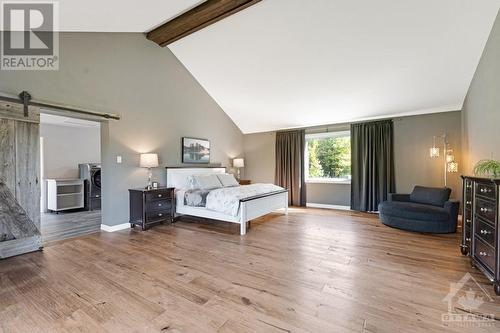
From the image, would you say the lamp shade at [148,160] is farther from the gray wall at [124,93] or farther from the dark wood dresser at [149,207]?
the dark wood dresser at [149,207]

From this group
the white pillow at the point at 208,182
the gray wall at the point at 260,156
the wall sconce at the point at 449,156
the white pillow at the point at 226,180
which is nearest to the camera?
the wall sconce at the point at 449,156

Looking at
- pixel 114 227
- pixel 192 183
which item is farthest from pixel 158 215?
pixel 192 183

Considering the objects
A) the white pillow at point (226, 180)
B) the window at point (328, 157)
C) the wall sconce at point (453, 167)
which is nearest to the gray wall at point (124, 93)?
the white pillow at point (226, 180)

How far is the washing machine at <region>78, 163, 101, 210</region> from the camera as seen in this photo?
5.82 m

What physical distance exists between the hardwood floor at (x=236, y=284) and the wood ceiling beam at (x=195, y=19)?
3546 millimetres

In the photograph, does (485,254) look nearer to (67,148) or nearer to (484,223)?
(484,223)

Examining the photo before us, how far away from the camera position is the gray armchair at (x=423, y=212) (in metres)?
3.70

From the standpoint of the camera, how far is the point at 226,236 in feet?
12.1

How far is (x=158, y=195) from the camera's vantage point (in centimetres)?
429

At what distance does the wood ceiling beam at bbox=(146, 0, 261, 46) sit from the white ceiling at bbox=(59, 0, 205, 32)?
0.38 ft

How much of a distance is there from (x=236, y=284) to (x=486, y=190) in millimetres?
2556

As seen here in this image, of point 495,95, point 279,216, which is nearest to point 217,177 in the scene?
point 279,216

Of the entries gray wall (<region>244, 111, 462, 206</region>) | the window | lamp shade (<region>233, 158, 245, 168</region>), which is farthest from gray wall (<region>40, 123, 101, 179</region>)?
gray wall (<region>244, 111, 462, 206</region>)

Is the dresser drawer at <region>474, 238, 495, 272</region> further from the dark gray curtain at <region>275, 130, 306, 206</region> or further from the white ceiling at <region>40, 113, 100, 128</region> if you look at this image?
the white ceiling at <region>40, 113, 100, 128</region>
